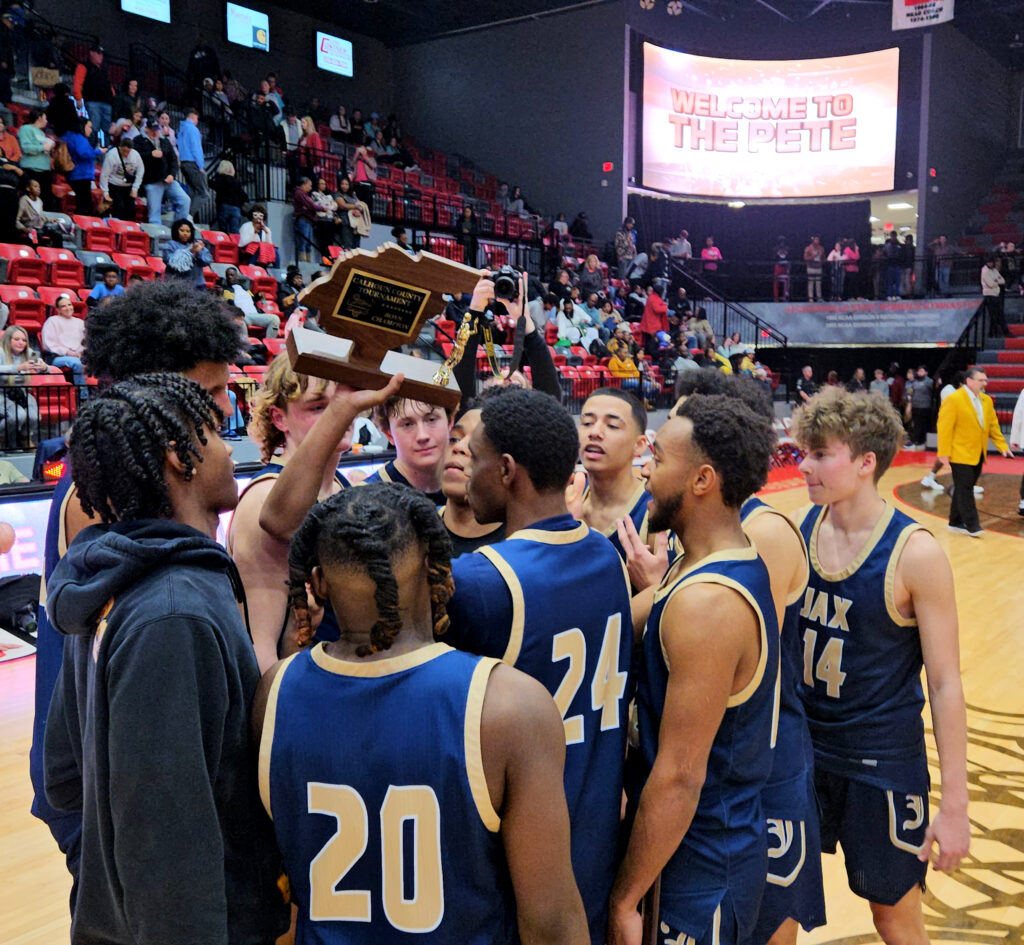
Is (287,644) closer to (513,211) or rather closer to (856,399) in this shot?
(856,399)

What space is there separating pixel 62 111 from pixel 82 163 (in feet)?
1.94

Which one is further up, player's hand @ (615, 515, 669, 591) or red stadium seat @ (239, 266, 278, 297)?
red stadium seat @ (239, 266, 278, 297)

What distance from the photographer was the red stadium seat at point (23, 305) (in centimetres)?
854

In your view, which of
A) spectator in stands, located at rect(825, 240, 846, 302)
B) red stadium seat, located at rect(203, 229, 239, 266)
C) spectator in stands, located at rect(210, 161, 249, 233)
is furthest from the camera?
spectator in stands, located at rect(825, 240, 846, 302)

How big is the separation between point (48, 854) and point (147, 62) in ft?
53.4

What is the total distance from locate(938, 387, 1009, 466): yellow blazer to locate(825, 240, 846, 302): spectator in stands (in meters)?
11.9

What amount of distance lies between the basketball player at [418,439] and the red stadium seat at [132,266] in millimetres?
7884

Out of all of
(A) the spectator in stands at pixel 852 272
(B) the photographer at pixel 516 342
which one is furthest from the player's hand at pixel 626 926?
(A) the spectator in stands at pixel 852 272

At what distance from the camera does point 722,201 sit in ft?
75.0

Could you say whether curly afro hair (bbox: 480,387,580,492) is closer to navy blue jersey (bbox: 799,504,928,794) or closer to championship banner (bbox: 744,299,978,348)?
navy blue jersey (bbox: 799,504,928,794)

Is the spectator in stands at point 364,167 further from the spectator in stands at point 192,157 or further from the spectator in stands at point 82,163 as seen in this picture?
the spectator in stands at point 82,163

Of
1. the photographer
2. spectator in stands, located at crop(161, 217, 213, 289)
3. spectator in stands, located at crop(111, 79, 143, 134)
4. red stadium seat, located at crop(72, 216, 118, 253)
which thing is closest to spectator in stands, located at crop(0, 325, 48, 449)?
spectator in stands, located at crop(161, 217, 213, 289)

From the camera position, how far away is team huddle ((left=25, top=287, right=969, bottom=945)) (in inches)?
47.3

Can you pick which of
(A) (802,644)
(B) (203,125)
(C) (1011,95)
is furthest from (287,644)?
(C) (1011,95)
